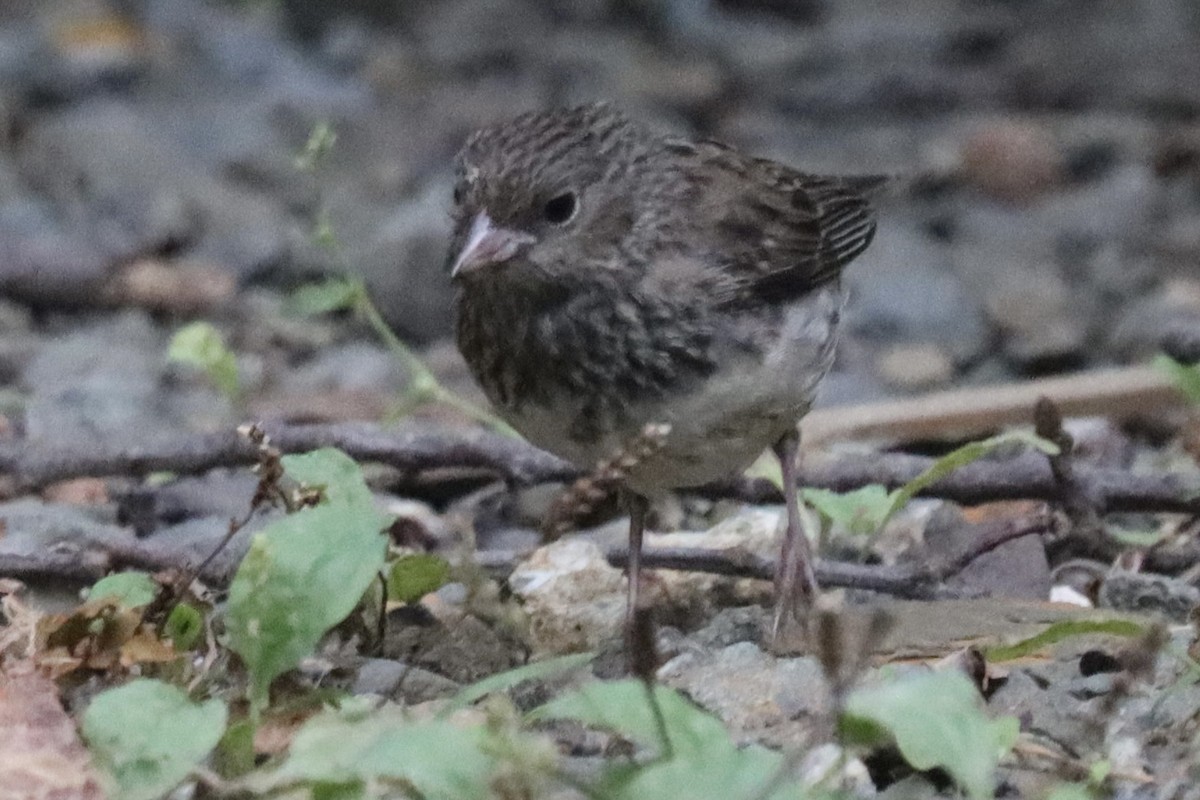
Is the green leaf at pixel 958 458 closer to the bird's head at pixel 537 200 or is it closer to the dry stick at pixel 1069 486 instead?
the dry stick at pixel 1069 486

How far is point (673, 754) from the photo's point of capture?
258 centimetres

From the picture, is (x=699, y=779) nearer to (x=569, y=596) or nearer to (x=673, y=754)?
(x=673, y=754)

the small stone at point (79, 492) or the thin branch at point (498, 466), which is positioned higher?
the thin branch at point (498, 466)

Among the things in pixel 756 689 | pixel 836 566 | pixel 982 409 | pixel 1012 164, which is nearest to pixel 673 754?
pixel 756 689

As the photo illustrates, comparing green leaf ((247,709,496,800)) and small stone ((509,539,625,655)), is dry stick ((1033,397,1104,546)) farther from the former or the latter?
green leaf ((247,709,496,800))

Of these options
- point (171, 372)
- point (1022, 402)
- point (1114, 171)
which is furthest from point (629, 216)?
point (1114, 171)

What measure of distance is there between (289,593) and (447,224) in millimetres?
3911

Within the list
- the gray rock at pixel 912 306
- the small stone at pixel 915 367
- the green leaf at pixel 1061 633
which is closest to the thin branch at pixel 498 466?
the green leaf at pixel 1061 633

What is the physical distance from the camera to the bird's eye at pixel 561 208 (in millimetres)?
4121

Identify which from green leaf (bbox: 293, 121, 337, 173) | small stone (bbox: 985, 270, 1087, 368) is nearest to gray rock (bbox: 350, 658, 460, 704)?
green leaf (bbox: 293, 121, 337, 173)

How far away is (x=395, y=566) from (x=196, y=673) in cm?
47

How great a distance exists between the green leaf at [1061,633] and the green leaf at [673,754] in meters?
0.74

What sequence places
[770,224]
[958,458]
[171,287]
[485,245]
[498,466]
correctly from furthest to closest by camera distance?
[171,287] → [498,466] → [770,224] → [485,245] → [958,458]

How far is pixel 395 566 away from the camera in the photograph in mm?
3609
